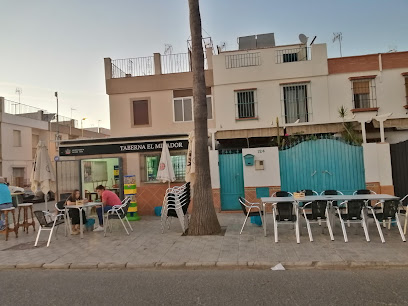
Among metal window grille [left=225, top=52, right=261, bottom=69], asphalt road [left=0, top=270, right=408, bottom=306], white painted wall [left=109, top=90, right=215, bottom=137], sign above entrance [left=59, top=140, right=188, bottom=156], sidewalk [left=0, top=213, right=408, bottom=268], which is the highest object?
metal window grille [left=225, top=52, right=261, bottom=69]

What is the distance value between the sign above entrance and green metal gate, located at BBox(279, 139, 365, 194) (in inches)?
153

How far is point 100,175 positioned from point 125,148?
2.88 m

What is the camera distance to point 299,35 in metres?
18.3

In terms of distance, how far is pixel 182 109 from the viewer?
1839 centimetres

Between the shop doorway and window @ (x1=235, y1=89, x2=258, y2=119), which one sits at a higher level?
window @ (x1=235, y1=89, x2=258, y2=119)

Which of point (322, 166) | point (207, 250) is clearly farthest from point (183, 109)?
point (207, 250)

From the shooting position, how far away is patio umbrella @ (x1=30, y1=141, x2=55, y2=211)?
11117mm

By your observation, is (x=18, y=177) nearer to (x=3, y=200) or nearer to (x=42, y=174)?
(x=42, y=174)

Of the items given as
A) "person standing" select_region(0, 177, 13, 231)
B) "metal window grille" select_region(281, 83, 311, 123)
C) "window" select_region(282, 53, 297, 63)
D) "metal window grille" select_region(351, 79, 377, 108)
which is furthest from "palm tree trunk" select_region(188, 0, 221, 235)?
"metal window grille" select_region(351, 79, 377, 108)

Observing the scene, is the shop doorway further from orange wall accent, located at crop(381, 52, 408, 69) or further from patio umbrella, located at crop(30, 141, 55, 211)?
orange wall accent, located at crop(381, 52, 408, 69)

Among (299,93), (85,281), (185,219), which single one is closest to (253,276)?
(85,281)

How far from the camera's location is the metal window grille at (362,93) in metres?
17.3

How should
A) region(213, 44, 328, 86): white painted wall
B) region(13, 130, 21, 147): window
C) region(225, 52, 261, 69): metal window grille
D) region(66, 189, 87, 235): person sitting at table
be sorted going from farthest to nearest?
region(13, 130, 21, 147): window
region(225, 52, 261, 69): metal window grille
region(213, 44, 328, 86): white painted wall
region(66, 189, 87, 235): person sitting at table

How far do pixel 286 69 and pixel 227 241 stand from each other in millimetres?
11878
